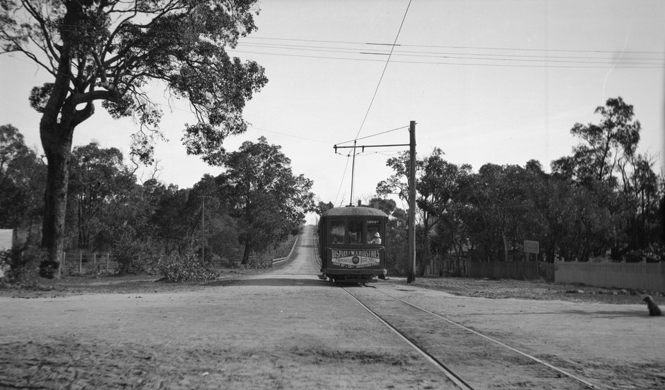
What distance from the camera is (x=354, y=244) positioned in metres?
23.1

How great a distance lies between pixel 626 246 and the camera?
46.9m

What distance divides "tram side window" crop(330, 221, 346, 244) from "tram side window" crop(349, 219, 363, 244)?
1.04ft

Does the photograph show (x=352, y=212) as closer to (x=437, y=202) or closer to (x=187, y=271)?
(x=187, y=271)

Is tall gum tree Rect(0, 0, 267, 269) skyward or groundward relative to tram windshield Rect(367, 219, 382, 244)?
skyward

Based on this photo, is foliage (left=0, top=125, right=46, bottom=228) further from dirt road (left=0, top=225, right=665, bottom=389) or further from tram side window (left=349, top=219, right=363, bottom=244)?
dirt road (left=0, top=225, right=665, bottom=389)

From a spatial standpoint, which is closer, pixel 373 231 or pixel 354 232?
pixel 354 232

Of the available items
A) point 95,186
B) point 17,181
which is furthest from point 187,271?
point 17,181

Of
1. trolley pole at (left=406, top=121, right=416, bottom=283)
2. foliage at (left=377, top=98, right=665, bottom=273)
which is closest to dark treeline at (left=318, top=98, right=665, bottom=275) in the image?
foliage at (left=377, top=98, right=665, bottom=273)

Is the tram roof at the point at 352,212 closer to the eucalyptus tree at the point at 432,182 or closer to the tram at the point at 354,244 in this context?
the tram at the point at 354,244

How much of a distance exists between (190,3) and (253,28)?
10.9 feet

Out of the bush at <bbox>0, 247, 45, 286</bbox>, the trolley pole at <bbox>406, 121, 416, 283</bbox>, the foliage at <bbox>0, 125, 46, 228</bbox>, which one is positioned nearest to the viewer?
the bush at <bbox>0, 247, 45, 286</bbox>

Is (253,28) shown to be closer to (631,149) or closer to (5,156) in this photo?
(631,149)

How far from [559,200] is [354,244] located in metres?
25.0

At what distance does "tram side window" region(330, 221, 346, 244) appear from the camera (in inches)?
913
